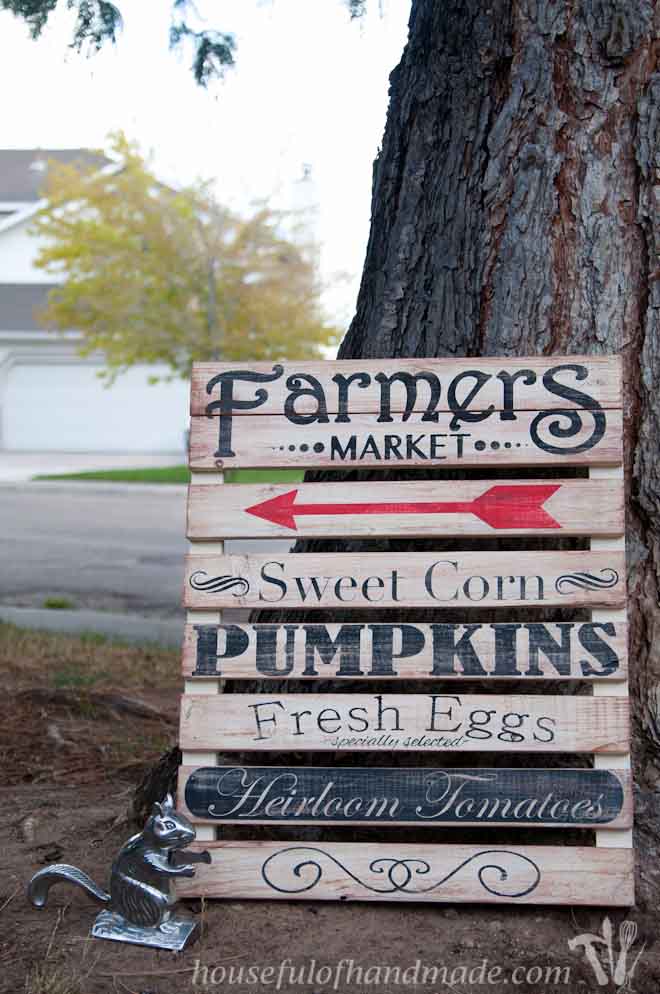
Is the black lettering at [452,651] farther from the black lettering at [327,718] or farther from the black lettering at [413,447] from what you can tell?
the black lettering at [413,447]

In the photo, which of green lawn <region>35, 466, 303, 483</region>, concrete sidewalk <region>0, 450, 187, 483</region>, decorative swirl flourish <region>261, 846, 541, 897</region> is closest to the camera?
decorative swirl flourish <region>261, 846, 541, 897</region>

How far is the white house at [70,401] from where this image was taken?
29.2 m

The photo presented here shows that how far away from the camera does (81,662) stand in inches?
247

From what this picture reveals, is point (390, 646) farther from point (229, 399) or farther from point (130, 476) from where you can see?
point (130, 476)

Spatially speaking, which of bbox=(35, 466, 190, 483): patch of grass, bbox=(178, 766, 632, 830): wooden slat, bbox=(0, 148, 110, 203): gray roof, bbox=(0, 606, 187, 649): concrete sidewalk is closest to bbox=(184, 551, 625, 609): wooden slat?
bbox=(178, 766, 632, 830): wooden slat

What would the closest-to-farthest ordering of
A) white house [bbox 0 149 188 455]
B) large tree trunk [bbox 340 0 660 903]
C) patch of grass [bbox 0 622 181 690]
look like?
large tree trunk [bbox 340 0 660 903] < patch of grass [bbox 0 622 181 690] < white house [bbox 0 149 188 455]

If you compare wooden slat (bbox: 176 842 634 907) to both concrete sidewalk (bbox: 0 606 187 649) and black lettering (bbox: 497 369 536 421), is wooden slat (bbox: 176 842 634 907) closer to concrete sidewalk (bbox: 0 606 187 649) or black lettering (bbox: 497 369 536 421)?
black lettering (bbox: 497 369 536 421)

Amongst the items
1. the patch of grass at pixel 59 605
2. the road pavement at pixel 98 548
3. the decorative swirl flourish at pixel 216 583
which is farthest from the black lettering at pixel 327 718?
the patch of grass at pixel 59 605

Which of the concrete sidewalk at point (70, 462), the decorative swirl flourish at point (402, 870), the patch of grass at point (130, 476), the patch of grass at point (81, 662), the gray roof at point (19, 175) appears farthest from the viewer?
the gray roof at point (19, 175)

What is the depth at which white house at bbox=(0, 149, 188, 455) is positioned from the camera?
96.0 feet

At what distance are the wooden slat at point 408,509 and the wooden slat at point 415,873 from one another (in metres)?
0.84

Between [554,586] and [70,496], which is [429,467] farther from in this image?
[70,496]

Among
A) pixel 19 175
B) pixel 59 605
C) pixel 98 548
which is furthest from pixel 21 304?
pixel 59 605

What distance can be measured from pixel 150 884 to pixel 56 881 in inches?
11.0
